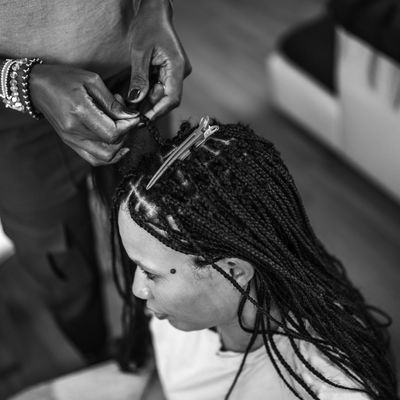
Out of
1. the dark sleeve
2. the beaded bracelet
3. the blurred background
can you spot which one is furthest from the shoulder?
the dark sleeve

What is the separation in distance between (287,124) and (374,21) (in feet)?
Answer: 2.27

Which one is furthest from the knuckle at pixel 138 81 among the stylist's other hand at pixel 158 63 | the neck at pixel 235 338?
the neck at pixel 235 338

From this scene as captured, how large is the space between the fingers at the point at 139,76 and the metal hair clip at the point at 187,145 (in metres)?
0.09

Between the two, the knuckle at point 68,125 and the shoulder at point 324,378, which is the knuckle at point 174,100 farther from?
the shoulder at point 324,378

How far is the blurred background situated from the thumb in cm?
59

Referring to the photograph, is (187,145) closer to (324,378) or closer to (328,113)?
(324,378)

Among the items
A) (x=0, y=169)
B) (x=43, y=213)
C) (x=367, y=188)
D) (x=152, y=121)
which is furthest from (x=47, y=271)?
(x=367, y=188)

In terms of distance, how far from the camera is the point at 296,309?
0.97 meters

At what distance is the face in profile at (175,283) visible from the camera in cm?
93

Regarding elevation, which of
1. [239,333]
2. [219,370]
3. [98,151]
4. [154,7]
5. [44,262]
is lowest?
[44,262]

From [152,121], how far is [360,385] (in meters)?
0.45

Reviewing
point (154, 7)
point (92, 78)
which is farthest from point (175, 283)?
point (154, 7)

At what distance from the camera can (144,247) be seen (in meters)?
0.93

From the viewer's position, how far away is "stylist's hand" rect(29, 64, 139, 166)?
34.6 inches
